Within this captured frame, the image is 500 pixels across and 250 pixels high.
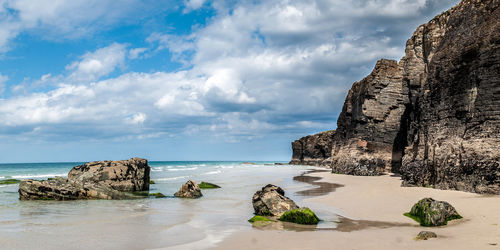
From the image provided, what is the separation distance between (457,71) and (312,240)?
40.7ft

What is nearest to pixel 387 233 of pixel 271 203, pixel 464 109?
pixel 271 203

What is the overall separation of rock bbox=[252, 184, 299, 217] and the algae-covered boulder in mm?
831

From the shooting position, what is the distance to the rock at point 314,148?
87.2 m

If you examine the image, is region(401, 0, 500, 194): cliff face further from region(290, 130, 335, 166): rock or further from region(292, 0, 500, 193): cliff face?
region(290, 130, 335, 166): rock

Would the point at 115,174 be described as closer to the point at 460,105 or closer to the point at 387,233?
the point at 387,233

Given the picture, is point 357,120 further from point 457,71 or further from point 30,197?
point 30,197

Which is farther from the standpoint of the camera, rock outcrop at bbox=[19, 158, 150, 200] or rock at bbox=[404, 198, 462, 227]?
rock outcrop at bbox=[19, 158, 150, 200]

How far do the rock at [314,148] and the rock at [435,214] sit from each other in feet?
230

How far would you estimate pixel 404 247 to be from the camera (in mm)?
6531

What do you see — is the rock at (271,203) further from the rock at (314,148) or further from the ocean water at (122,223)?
the rock at (314,148)

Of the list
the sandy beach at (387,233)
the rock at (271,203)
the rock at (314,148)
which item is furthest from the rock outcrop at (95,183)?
the rock at (314,148)

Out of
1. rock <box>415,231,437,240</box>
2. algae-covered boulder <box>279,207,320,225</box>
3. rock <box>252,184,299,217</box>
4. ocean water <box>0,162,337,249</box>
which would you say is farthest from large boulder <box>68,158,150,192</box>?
rock <box>415,231,437,240</box>

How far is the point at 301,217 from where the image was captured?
948 centimetres

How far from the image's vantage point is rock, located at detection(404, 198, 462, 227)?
8.45m
